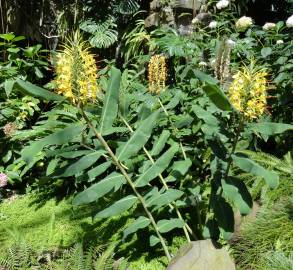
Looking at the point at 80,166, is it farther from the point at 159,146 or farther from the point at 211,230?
the point at 211,230

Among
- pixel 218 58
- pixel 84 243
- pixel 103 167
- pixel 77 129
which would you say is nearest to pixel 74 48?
pixel 77 129

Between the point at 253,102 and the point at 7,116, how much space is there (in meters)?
3.04

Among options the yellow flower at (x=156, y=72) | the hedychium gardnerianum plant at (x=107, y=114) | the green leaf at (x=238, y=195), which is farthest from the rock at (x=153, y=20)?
the green leaf at (x=238, y=195)

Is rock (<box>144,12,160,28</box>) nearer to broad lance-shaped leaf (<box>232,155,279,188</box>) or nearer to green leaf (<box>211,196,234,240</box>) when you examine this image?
green leaf (<box>211,196,234,240</box>)

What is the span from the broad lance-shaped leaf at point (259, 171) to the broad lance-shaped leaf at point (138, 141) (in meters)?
0.48

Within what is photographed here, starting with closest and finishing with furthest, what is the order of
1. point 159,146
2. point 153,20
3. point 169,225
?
point 169,225 → point 159,146 → point 153,20

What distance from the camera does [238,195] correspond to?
2.26m

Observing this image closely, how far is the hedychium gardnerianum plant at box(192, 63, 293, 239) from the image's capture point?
6.83 feet

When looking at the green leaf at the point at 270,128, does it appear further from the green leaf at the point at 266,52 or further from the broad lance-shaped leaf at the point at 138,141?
the green leaf at the point at 266,52

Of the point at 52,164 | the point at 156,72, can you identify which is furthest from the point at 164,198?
the point at 52,164

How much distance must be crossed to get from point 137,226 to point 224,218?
0.51 meters

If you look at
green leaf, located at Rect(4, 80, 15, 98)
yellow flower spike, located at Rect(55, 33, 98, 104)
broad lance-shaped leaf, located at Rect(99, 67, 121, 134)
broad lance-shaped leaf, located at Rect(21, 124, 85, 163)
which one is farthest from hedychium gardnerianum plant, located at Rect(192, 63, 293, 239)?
green leaf, located at Rect(4, 80, 15, 98)

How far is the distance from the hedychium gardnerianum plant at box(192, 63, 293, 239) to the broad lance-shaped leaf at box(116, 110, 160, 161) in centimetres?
28

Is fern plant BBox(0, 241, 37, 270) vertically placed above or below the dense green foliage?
below
